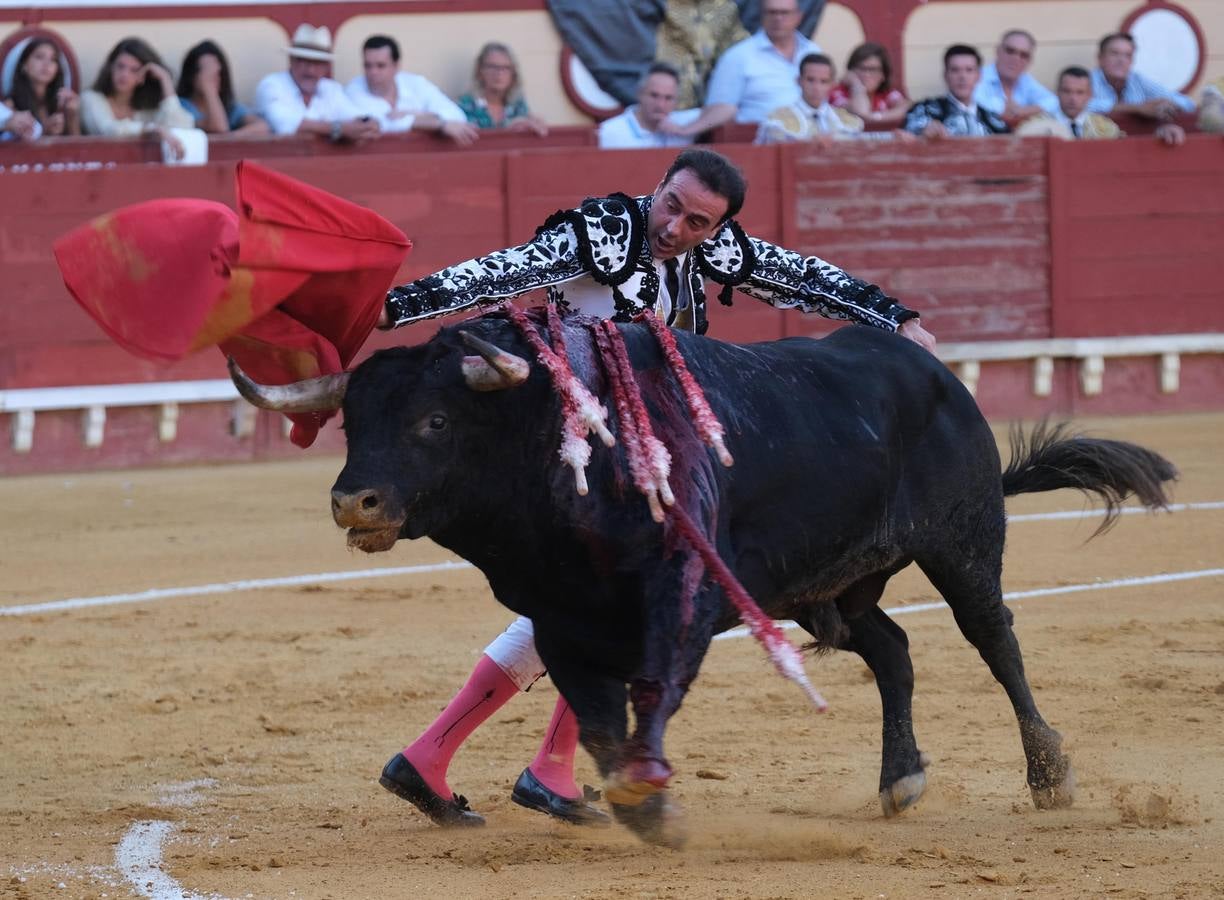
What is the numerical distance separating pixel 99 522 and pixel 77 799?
3275 mm

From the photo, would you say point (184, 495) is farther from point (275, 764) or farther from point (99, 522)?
point (275, 764)

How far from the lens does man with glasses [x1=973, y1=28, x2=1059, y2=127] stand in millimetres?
8758

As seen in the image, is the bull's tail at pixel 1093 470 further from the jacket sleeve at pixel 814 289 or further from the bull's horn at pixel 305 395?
the bull's horn at pixel 305 395

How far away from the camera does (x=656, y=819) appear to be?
2592mm

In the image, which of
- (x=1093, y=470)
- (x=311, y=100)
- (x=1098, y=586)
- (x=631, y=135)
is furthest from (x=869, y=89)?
(x=1093, y=470)

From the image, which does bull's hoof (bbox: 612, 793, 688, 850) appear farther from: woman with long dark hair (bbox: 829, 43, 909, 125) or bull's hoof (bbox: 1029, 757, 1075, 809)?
woman with long dark hair (bbox: 829, 43, 909, 125)

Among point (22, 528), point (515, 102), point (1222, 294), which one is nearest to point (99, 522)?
point (22, 528)

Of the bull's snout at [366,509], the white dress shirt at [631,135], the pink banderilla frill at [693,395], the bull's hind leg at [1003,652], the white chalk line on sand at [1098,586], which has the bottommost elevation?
the white chalk line on sand at [1098,586]

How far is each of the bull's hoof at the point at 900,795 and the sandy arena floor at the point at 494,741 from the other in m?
0.04

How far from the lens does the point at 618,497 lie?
108 inches

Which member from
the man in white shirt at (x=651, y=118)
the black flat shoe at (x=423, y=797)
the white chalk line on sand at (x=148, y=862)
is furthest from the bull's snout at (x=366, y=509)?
the man in white shirt at (x=651, y=118)

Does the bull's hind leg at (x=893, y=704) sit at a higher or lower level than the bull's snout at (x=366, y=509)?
lower

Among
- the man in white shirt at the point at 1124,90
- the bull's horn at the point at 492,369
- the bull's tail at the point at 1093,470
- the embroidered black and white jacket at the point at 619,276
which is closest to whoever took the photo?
the bull's horn at the point at 492,369

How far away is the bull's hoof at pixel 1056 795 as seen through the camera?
10.6ft
